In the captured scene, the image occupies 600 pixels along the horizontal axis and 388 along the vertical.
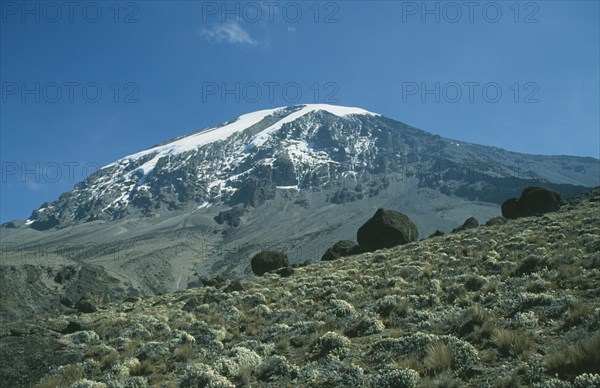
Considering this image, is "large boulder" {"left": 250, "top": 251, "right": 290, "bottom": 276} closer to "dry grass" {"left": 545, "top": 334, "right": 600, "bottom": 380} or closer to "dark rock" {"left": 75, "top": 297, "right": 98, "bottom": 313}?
"dark rock" {"left": 75, "top": 297, "right": 98, "bottom": 313}

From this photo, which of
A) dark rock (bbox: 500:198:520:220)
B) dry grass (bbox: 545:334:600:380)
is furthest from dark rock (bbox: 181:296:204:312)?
dark rock (bbox: 500:198:520:220)

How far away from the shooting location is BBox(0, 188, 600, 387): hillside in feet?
27.7

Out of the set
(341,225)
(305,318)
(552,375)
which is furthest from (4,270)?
(341,225)

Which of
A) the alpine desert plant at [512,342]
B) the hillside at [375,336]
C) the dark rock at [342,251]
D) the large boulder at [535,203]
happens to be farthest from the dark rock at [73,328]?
the large boulder at [535,203]

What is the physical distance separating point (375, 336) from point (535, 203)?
36.3m

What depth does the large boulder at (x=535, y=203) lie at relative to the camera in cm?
4094

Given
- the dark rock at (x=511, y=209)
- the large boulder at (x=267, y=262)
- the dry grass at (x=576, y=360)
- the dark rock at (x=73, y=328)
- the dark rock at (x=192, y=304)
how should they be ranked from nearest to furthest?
the dry grass at (x=576, y=360) < the dark rock at (x=73, y=328) < the dark rock at (x=192, y=304) < the large boulder at (x=267, y=262) < the dark rock at (x=511, y=209)

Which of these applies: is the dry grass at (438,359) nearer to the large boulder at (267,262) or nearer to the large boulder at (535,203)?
the large boulder at (267,262)

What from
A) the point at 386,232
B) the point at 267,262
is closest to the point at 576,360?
the point at 386,232

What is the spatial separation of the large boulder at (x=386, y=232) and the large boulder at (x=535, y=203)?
10497 millimetres

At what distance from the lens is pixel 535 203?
4172 cm

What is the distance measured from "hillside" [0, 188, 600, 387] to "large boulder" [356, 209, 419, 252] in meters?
17.9

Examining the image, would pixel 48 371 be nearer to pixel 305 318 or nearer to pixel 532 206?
pixel 305 318

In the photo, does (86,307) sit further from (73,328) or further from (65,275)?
(65,275)
